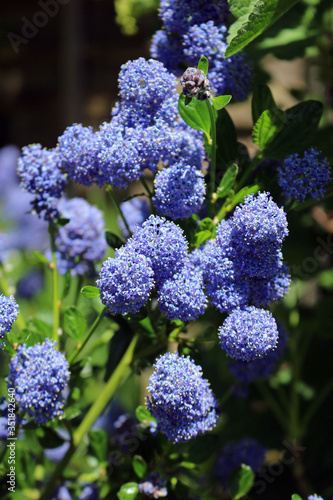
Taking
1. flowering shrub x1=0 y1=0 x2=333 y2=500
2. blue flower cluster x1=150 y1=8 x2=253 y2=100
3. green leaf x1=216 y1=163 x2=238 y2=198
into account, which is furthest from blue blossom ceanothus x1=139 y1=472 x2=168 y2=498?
blue flower cluster x1=150 y1=8 x2=253 y2=100

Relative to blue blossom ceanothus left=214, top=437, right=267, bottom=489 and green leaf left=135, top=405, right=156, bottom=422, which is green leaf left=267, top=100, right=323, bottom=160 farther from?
blue blossom ceanothus left=214, top=437, right=267, bottom=489

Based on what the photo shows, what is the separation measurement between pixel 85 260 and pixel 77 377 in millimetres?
173

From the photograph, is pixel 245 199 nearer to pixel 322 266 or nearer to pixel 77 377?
pixel 77 377

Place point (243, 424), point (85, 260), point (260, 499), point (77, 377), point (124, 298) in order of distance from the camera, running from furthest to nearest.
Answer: point (243, 424) → point (260, 499) → point (85, 260) → point (77, 377) → point (124, 298)

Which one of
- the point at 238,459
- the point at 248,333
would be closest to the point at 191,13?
the point at 248,333

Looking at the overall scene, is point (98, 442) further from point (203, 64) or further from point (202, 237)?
point (203, 64)

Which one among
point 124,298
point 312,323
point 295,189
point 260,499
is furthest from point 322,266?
point 124,298

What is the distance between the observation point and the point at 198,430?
58 centimetres

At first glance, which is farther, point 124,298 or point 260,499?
point 260,499

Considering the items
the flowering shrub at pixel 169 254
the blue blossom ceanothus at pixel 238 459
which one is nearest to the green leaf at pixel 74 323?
the flowering shrub at pixel 169 254

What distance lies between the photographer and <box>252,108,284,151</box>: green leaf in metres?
0.62

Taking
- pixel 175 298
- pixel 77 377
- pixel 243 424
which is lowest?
pixel 243 424

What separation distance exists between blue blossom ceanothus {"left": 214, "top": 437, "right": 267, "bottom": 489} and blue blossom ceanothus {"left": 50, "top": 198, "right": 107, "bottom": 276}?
344 mm

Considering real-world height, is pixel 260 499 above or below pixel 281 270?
below
